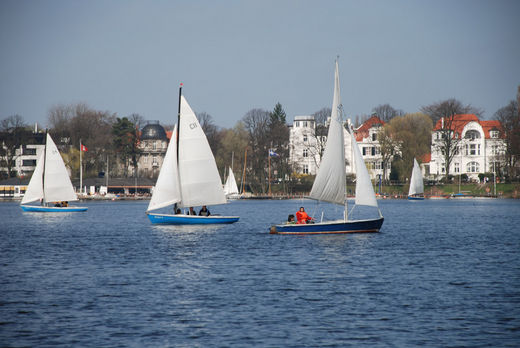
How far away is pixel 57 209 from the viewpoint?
281 ft

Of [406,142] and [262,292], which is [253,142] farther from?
[262,292]

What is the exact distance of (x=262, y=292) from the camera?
92.8 feet

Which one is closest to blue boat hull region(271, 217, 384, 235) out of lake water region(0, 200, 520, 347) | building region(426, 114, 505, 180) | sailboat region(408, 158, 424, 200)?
lake water region(0, 200, 520, 347)

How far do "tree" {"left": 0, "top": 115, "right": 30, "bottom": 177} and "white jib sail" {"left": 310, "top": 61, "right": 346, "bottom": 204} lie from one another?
12072 cm

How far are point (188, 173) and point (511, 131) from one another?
76.9 m

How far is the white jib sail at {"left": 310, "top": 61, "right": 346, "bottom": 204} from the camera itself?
48688 mm

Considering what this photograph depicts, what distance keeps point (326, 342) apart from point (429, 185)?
5149 inches

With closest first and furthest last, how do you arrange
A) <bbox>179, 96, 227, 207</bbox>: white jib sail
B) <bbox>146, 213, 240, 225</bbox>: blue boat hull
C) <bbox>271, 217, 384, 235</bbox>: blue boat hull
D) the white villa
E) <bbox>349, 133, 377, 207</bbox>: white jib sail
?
<bbox>271, 217, 384, 235</bbox>: blue boat hull → <bbox>349, 133, 377, 207</bbox>: white jib sail → <bbox>179, 96, 227, 207</bbox>: white jib sail → <bbox>146, 213, 240, 225</bbox>: blue boat hull → the white villa

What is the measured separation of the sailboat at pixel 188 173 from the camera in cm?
5662

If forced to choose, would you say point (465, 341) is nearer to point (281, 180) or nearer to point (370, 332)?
point (370, 332)

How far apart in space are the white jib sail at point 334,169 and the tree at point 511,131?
237 ft

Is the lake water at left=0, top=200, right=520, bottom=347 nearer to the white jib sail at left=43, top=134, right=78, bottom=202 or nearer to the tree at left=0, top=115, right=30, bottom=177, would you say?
the white jib sail at left=43, top=134, right=78, bottom=202

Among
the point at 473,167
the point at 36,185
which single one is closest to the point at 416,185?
the point at 473,167

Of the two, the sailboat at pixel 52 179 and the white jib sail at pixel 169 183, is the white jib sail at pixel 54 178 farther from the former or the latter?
the white jib sail at pixel 169 183
